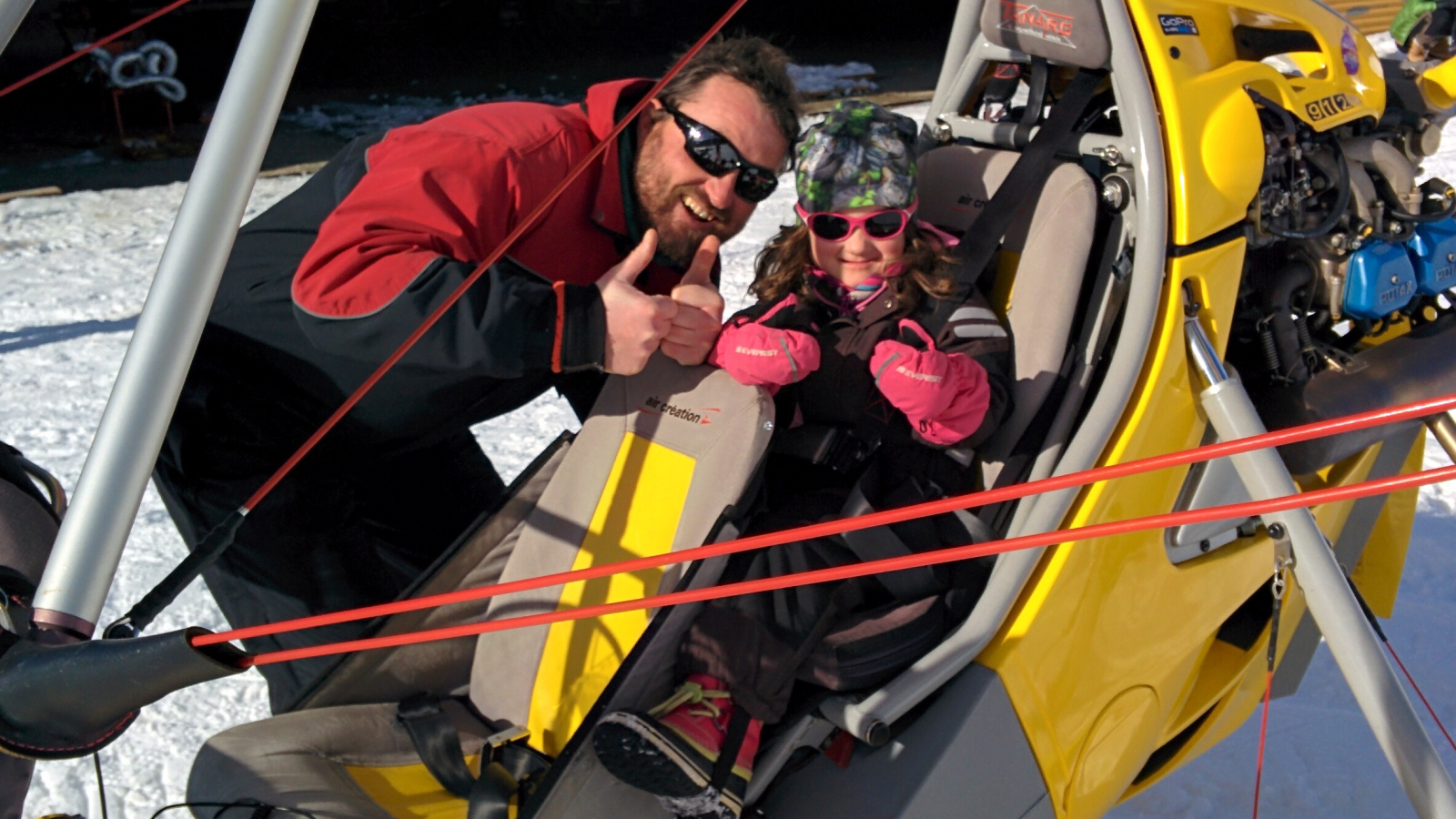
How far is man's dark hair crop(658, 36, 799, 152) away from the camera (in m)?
2.29

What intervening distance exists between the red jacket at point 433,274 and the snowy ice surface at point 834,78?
715 centimetres

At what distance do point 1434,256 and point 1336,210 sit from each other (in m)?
0.35

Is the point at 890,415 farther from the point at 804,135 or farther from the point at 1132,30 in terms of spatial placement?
the point at 1132,30

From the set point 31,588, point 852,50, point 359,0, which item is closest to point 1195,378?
point 31,588

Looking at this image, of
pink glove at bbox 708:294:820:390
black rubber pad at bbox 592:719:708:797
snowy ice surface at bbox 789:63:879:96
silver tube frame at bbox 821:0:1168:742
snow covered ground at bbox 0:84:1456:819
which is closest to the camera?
black rubber pad at bbox 592:719:708:797

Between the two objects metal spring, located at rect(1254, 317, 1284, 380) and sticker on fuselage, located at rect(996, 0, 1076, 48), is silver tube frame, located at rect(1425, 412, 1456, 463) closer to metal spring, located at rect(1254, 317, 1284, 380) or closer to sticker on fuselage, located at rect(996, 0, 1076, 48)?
metal spring, located at rect(1254, 317, 1284, 380)

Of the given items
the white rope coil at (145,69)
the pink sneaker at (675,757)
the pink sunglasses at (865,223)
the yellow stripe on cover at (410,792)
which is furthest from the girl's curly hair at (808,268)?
the white rope coil at (145,69)

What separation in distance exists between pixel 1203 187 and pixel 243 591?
205cm

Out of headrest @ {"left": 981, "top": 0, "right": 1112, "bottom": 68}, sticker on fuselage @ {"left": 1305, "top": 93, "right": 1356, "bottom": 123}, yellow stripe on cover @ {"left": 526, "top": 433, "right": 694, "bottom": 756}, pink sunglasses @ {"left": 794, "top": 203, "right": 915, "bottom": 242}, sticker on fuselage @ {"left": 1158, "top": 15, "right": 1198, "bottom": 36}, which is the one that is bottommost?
yellow stripe on cover @ {"left": 526, "top": 433, "right": 694, "bottom": 756}

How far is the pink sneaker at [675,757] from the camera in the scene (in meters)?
1.68

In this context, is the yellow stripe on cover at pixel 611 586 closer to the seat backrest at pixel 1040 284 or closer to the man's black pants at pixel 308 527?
the man's black pants at pixel 308 527

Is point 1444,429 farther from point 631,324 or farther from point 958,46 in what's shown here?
point 631,324

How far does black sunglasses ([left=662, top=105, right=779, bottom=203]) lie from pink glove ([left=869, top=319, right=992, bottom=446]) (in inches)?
20.6

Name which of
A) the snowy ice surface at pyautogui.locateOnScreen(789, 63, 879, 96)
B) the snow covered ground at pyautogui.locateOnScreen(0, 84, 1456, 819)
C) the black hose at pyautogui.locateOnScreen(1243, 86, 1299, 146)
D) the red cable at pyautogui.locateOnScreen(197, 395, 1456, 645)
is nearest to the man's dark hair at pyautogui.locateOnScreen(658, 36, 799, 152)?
the black hose at pyautogui.locateOnScreen(1243, 86, 1299, 146)
